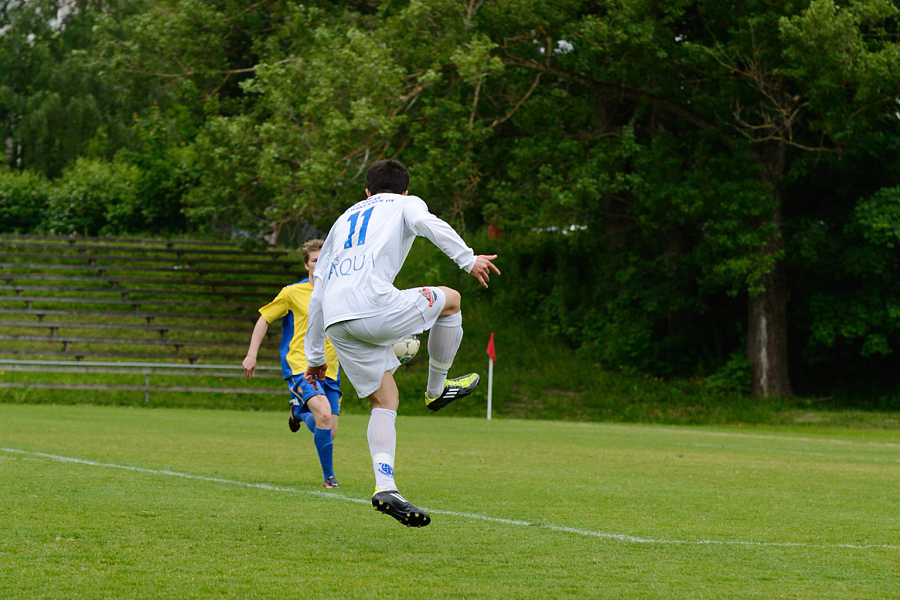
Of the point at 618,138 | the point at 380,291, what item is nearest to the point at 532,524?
the point at 380,291

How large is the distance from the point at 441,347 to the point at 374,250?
0.87 metres

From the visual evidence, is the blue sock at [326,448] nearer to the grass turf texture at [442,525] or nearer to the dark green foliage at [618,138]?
the grass turf texture at [442,525]

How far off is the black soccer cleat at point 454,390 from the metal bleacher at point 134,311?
19.1 metres

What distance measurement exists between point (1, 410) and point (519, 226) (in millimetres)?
12134

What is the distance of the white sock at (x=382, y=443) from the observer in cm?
627

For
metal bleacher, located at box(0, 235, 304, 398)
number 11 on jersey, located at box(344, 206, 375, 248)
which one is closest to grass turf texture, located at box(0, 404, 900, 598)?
number 11 on jersey, located at box(344, 206, 375, 248)

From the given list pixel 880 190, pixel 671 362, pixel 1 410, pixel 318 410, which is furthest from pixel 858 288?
pixel 318 410

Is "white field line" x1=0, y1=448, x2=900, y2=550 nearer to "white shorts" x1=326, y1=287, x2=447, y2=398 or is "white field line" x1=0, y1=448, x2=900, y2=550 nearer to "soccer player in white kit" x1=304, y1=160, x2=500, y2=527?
"soccer player in white kit" x1=304, y1=160, x2=500, y2=527

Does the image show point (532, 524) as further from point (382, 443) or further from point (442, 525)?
point (382, 443)

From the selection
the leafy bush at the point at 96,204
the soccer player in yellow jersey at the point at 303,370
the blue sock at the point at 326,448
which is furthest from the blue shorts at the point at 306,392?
the leafy bush at the point at 96,204

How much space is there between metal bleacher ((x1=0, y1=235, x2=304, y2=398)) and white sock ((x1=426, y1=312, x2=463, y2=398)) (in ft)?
62.7

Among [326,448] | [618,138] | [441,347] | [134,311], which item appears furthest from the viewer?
[134,311]

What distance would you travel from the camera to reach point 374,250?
6332 millimetres

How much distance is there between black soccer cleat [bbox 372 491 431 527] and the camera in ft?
19.5
